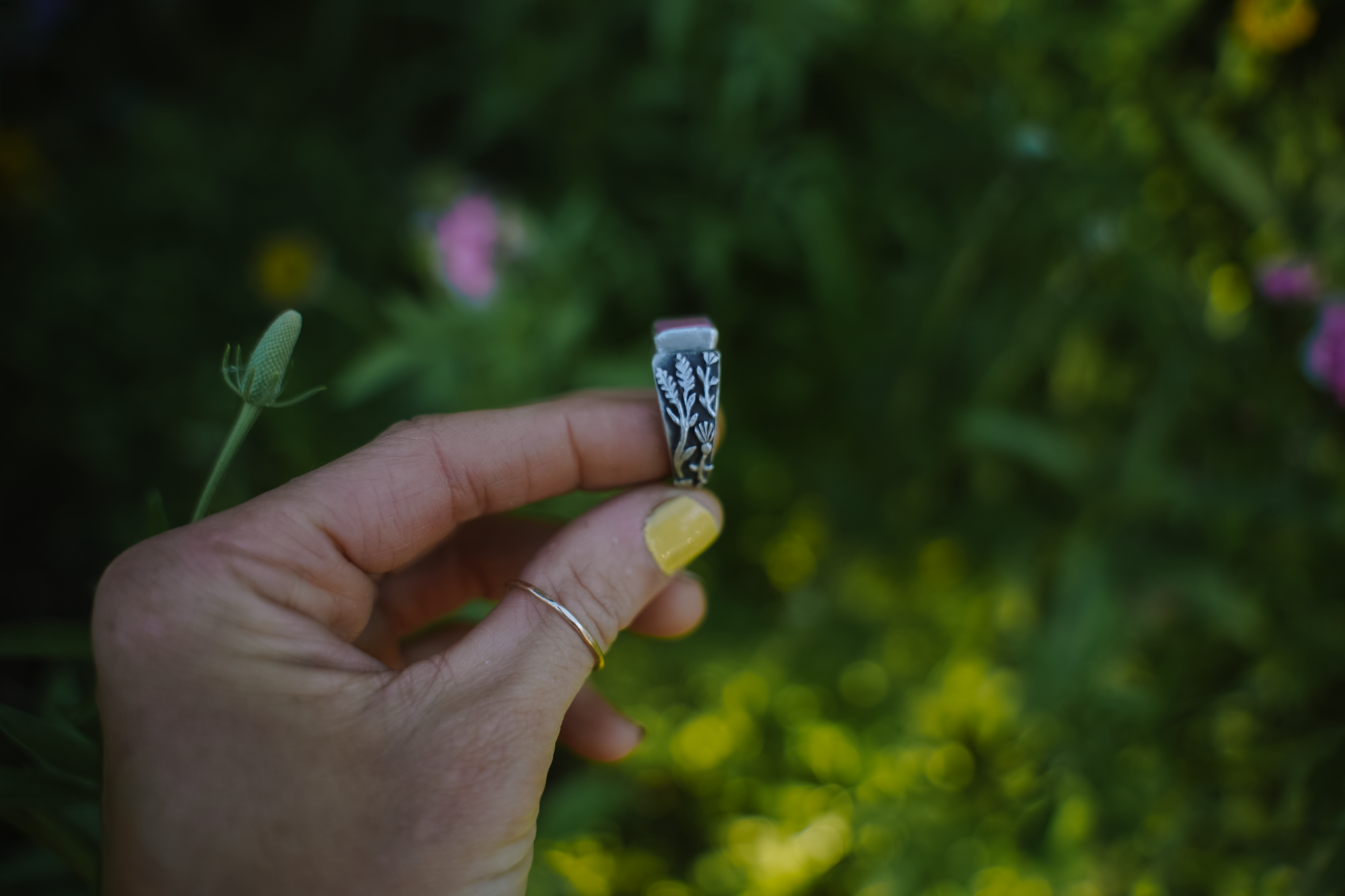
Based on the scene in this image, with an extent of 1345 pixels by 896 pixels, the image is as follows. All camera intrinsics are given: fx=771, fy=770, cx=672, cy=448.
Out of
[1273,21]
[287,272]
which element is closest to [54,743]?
[287,272]

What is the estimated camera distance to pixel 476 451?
653mm

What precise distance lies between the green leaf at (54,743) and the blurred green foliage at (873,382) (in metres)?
0.57

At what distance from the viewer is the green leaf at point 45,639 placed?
0.58 m

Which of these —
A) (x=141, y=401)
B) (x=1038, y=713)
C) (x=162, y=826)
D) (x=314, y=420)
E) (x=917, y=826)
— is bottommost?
(x=162, y=826)

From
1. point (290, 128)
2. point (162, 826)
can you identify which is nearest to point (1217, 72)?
point (162, 826)

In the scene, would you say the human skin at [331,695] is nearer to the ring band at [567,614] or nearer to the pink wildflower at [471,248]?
the ring band at [567,614]

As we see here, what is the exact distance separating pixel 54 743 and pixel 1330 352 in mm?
1470

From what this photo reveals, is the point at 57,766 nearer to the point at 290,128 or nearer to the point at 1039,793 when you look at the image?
the point at 1039,793

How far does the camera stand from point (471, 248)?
4.23ft

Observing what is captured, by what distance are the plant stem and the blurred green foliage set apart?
0.64 m

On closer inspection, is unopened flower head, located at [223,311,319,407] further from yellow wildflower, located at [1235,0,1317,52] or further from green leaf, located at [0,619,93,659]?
yellow wildflower, located at [1235,0,1317,52]

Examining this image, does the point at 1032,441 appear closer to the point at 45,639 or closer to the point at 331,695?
the point at 331,695

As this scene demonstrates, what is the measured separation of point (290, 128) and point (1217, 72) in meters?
2.06

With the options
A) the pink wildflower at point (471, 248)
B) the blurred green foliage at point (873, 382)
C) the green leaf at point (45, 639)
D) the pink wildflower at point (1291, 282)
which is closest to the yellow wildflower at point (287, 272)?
the blurred green foliage at point (873, 382)
